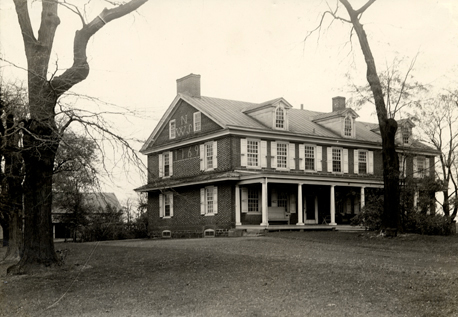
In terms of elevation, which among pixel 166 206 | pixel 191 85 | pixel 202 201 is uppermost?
pixel 191 85

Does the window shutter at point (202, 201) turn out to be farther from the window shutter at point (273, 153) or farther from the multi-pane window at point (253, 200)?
the window shutter at point (273, 153)

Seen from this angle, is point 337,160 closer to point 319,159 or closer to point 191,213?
point 319,159

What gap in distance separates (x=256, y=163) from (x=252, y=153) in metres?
0.59

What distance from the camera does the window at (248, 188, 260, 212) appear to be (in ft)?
95.7

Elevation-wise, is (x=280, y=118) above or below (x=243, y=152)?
above

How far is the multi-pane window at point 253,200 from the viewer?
29.2 m

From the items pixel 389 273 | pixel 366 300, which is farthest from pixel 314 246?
pixel 366 300

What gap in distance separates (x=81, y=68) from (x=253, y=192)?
16916 millimetres

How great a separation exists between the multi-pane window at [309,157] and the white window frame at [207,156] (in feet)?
18.4

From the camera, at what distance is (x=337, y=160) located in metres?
33.1

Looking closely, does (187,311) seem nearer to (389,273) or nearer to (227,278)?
(227,278)

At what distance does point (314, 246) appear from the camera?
18.4 m

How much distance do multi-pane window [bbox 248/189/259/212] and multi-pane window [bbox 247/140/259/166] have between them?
153 centimetres

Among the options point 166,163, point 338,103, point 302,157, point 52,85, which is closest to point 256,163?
point 302,157
